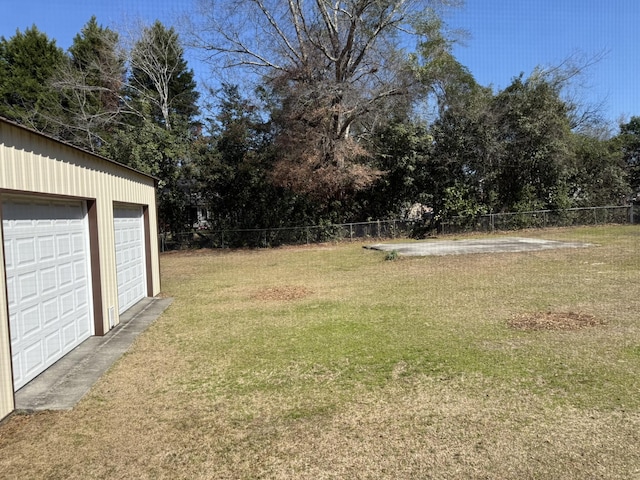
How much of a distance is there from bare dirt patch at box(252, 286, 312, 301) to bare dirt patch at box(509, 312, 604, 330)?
4.44 meters

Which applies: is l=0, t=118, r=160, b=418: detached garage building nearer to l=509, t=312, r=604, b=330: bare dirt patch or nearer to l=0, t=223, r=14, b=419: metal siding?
l=0, t=223, r=14, b=419: metal siding

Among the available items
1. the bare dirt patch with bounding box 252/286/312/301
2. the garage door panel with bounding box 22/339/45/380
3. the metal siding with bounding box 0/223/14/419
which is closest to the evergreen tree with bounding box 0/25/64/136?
the bare dirt patch with bounding box 252/286/312/301

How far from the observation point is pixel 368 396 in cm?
419

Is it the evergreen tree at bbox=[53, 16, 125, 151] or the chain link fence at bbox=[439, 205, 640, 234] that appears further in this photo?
the evergreen tree at bbox=[53, 16, 125, 151]

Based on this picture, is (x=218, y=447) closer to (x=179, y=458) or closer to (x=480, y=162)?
(x=179, y=458)

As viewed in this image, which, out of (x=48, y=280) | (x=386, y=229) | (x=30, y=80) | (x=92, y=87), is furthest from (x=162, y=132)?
(x=48, y=280)

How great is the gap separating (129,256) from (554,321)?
25.6 ft

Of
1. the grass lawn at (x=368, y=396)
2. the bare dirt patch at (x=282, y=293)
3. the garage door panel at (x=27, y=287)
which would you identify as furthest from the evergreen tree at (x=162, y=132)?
the garage door panel at (x=27, y=287)

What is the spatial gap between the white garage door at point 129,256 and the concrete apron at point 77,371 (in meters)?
0.94

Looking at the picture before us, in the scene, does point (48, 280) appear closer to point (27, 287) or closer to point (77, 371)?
point (27, 287)

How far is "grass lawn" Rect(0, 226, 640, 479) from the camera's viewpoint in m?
3.12

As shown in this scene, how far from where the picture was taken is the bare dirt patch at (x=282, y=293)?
9391 mm

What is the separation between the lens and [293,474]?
301 cm

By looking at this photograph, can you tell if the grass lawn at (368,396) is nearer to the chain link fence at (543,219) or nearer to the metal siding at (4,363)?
the metal siding at (4,363)
